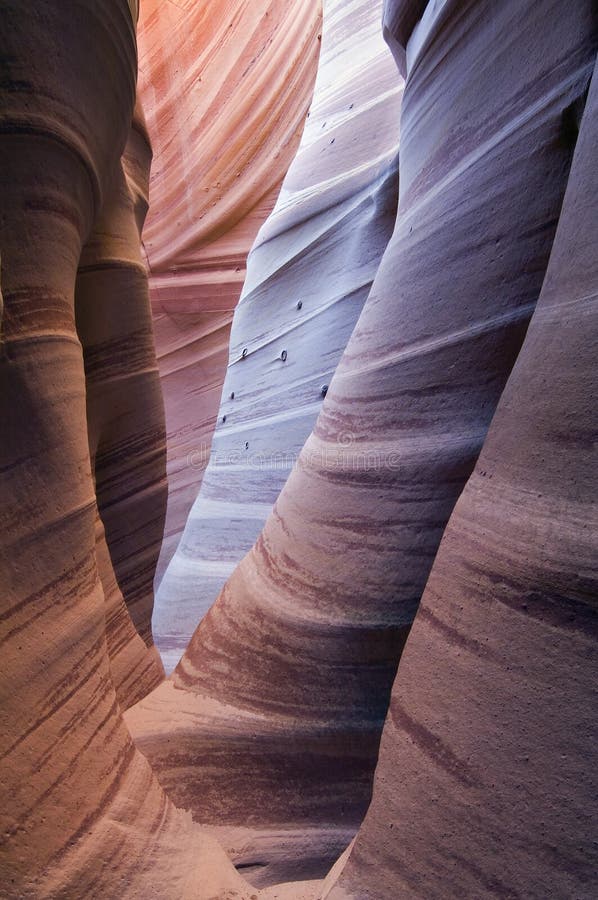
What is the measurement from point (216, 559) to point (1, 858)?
6.25 ft

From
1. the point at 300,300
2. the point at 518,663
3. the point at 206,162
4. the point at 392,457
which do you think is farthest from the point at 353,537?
the point at 206,162

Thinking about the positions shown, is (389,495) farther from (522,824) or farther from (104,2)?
(104,2)

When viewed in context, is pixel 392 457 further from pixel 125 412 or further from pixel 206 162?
pixel 206 162

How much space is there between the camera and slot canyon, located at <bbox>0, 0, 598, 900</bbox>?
0.72 m

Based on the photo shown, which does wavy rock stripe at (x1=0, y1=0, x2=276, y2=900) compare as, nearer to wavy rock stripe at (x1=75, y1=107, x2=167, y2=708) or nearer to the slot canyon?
the slot canyon

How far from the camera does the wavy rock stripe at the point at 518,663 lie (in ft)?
2.13

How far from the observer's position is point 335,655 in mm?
1182

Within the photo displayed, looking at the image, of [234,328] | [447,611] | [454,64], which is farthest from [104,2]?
[234,328]

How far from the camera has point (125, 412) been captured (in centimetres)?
159

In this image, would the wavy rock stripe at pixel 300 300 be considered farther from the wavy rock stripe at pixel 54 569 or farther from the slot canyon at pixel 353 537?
the wavy rock stripe at pixel 54 569

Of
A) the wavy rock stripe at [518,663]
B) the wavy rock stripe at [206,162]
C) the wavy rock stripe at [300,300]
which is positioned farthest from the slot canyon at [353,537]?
the wavy rock stripe at [206,162]

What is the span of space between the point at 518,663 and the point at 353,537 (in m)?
0.50

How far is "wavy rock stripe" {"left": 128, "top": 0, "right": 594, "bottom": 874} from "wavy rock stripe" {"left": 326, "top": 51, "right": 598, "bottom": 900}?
0.78ft

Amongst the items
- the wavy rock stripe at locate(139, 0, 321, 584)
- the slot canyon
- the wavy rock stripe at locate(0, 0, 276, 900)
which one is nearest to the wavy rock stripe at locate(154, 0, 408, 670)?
the slot canyon
